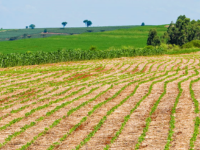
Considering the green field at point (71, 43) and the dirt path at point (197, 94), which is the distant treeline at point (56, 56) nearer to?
the dirt path at point (197, 94)

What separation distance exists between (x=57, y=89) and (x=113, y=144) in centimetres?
1239

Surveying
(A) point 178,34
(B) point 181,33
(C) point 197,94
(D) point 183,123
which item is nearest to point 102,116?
(D) point 183,123

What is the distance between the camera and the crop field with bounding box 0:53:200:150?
453 inches

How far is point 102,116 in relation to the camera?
49.8ft

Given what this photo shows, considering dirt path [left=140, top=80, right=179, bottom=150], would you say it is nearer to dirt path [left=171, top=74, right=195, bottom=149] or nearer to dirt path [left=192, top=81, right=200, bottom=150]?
dirt path [left=171, top=74, right=195, bottom=149]

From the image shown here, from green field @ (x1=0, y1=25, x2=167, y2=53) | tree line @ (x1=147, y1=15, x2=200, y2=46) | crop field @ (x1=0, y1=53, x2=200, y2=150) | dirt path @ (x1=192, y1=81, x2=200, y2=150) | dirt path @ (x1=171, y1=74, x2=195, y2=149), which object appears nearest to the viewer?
dirt path @ (x1=192, y1=81, x2=200, y2=150)

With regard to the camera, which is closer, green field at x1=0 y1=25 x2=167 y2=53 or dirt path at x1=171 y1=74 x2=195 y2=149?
dirt path at x1=171 y1=74 x2=195 y2=149

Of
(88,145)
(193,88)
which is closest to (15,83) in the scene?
(193,88)

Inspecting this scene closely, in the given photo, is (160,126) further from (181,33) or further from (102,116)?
(181,33)

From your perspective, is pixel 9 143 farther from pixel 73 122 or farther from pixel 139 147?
pixel 139 147

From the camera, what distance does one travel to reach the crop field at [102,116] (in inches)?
453

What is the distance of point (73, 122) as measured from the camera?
562 inches

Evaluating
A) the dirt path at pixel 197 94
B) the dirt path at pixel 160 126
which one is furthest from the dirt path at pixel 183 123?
the dirt path at pixel 160 126

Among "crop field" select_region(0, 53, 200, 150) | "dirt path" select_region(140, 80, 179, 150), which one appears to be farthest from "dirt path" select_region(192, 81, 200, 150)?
"dirt path" select_region(140, 80, 179, 150)
